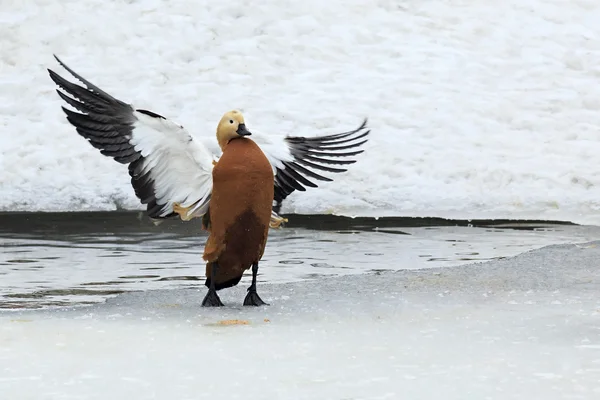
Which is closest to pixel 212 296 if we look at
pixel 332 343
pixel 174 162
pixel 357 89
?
pixel 174 162

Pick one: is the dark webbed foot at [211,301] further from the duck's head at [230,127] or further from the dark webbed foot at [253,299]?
the duck's head at [230,127]

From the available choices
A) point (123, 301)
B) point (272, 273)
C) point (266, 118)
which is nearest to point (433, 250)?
point (272, 273)

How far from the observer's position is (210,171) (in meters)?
7.50

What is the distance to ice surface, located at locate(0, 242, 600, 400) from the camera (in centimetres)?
468

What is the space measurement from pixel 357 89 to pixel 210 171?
971 cm

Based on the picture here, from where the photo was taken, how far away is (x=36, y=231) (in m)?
11.4

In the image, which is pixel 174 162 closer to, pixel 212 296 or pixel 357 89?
pixel 212 296

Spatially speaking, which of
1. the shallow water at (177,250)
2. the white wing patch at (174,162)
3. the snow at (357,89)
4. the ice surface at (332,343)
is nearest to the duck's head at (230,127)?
the white wing patch at (174,162)

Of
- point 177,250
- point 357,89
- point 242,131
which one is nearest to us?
point 242,131

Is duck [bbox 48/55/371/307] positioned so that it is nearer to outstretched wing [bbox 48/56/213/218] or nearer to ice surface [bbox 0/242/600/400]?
outstretched wing [bbox 48/56/213/218]

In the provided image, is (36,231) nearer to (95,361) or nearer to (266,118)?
(266,118)

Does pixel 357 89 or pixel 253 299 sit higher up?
pixel 357 89

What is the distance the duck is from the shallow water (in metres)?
0.88

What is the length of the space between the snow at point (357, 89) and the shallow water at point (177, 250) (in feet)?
3.18
